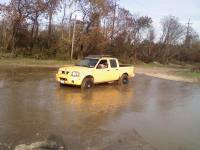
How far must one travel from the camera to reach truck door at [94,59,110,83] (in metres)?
16.6

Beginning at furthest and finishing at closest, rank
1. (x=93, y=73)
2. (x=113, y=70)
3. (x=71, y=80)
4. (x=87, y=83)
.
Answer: (x=113, y=70)
(x=93, y=73)
(x=87, y=83)
(x=71, y=80)

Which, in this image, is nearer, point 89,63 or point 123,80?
point 89,63

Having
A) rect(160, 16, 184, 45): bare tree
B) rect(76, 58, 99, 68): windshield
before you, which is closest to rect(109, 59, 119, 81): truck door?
rect(76, 58, 99, 68): windshield

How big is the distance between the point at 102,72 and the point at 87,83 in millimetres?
1386

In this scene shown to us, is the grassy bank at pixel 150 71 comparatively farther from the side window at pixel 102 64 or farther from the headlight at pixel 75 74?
the headlight at pixel 75 74

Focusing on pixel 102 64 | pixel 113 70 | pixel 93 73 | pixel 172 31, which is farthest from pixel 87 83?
pixel 172 31

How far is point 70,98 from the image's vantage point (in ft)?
42.9

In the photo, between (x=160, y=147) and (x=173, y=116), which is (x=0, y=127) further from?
(x=173, y=116)

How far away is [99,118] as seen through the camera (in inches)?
386

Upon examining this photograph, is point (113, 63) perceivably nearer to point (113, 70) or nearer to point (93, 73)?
point (113, 70)

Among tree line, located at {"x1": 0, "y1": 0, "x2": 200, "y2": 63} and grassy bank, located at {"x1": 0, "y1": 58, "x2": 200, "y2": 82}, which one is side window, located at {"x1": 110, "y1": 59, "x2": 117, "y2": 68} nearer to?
grassy bank, located at {"x1": 0, "y1": 58, "x2": 200, "y2": 82}

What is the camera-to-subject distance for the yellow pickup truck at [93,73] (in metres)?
15.6

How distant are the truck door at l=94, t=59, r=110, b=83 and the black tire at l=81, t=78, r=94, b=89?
0.36 m

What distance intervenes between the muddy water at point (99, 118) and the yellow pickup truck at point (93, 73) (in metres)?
0.62
